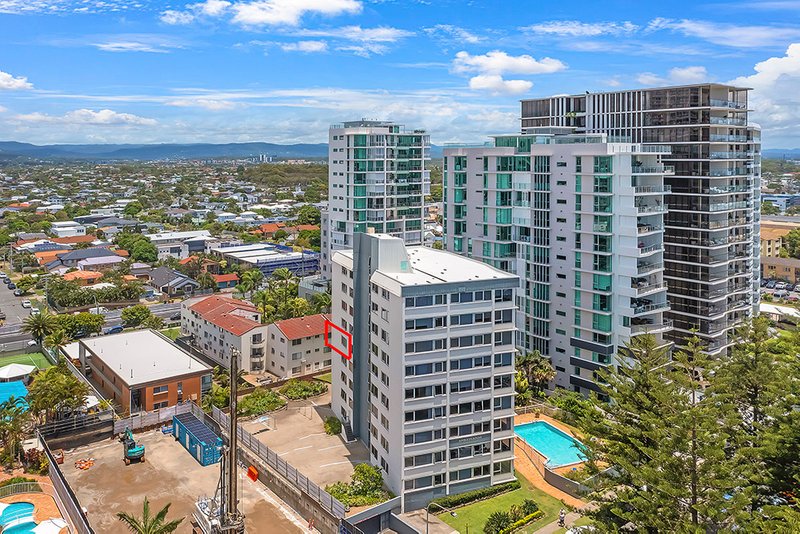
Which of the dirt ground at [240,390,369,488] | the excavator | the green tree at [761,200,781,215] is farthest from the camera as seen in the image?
the green tree at [761,200,781,215]

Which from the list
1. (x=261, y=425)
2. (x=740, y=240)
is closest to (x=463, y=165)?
(x=740, y=240)

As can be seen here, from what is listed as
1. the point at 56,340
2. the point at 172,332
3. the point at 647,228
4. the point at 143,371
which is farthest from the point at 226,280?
the point at 647,228

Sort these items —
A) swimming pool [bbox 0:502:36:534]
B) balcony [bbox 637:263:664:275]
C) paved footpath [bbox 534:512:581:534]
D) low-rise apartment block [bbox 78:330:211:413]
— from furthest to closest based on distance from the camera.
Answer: balcony [bbox 637:263:664:275]
low-rise apartment block [bbox 78:330:211:413]
paved footpath [bbox 534:512:581:534]
swimming pool [bbox 0:502:36:534]

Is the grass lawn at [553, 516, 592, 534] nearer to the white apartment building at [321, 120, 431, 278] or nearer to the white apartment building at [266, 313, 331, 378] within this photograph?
the white apartment building at [266, 313, 331, 378]

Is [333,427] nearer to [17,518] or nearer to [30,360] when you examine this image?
[17,518]

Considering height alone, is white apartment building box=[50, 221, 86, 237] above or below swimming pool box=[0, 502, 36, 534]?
above

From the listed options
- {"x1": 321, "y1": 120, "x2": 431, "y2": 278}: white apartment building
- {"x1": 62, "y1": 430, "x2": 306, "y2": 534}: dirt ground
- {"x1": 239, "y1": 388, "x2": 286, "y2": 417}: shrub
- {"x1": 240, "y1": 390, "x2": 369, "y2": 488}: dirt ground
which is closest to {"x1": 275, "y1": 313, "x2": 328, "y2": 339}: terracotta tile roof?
{"x1": 239, "y1": 388, "x2": 286, "y2": 417}: shrub

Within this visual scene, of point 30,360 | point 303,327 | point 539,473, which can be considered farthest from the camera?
point 30,360

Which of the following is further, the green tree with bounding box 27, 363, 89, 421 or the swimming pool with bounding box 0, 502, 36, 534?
the green tree with bounding box 27, 363, 89, 421

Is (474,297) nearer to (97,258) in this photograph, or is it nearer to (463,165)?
(463,165)
